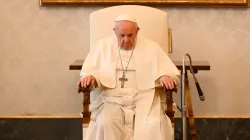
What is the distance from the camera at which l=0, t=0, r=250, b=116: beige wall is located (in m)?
4.71

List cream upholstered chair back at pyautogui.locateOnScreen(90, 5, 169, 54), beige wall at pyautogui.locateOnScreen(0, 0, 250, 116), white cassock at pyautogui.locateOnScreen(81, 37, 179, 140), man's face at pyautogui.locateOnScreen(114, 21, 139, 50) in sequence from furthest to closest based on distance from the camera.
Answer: beige wall at pyautogui.locateOnScreen(0, 0, 250, 116) → cream upholstered chair back at pyautogui.locateOnScreen(90, 5, 169, 54) → man's face at pyautogui.locateOnScreen(114, 21, 139, 50) → white cassock at pyautogui.locateOnScreen(81, 37, 179, 140)

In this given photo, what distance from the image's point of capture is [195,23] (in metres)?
4.71

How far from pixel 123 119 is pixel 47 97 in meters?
1.59

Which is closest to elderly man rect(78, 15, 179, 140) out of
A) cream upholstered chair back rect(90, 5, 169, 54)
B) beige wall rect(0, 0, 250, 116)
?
cream upholstered chair back rect(90, 5, 169, 54)

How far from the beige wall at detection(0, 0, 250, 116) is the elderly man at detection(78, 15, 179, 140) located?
951 millimetres

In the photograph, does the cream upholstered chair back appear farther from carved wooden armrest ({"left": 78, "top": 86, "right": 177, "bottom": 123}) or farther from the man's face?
carved wooden armrest ({"left": 78, "top": 86, "right": 177, "bottom": 123})

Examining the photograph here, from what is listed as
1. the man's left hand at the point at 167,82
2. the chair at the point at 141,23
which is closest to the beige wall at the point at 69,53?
the chair at the point at 141,23

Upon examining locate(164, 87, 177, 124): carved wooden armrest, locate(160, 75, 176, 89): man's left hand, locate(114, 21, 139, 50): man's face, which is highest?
locate(114, 21, 139, 50): man's face

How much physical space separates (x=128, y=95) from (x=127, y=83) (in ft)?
0.48

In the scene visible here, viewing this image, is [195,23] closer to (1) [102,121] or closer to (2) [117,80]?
(2) [117,80]

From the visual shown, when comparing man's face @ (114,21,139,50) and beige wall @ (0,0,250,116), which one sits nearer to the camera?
man's face @ (114,21,139,50)

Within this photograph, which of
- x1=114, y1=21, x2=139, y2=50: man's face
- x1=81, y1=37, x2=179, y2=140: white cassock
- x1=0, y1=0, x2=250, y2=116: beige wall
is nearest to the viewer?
x1=81, y1=37, x2=179, y2=140: white cassock

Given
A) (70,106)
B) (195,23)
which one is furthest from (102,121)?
(195,23)

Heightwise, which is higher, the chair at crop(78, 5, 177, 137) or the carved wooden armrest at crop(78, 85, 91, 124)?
the chair at crop(78, 5, 177, 137)
